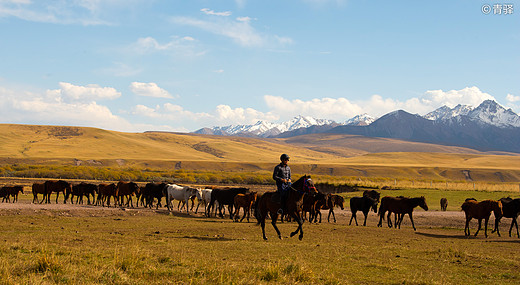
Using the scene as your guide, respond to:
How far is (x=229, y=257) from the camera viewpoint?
1280 cm

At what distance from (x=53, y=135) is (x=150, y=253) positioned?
193 metres

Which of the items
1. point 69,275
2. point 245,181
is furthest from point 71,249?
point 245,181

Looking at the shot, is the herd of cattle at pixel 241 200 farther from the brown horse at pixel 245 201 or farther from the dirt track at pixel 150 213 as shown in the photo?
the dirt track at pixel 150 213

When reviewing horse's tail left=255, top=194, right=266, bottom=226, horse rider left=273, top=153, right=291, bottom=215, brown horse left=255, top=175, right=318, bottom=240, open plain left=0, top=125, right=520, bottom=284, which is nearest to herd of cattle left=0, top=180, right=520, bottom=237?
open plain left=0, top=125, right=520, bottom=284

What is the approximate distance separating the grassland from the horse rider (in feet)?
5.27

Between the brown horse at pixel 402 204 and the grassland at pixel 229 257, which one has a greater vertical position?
the brown horse at pixel 402 204

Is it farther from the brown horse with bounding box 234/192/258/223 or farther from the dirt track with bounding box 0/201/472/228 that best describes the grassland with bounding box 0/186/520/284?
the dirt track with bounding box 0/201/472/228

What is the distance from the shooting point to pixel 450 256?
1394 centimetres

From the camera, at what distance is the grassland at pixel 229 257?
32.0ft

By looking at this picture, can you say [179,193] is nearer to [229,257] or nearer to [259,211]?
[259,211]

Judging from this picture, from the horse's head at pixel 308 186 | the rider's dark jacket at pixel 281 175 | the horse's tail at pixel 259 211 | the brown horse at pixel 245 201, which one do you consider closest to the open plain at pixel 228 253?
the horse's tail at pixel 259 211

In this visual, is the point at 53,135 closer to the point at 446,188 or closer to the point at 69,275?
the point at 446,188

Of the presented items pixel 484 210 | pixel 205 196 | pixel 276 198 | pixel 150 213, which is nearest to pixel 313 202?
pixel 276 198

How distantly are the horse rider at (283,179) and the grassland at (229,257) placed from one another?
161 centimetres
